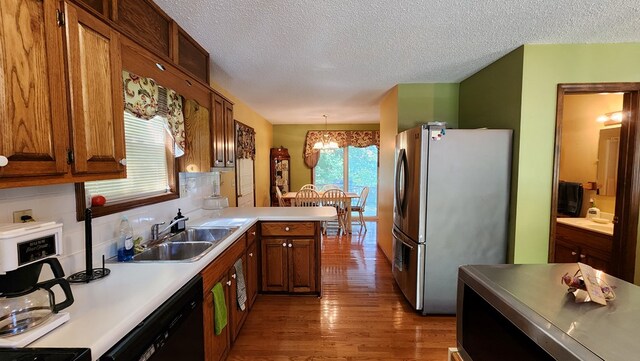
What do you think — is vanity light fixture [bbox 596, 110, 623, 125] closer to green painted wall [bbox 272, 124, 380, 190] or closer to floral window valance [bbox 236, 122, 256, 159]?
floral window valance [bbox 236, 122, 256, 159]

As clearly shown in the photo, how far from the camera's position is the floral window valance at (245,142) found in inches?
157

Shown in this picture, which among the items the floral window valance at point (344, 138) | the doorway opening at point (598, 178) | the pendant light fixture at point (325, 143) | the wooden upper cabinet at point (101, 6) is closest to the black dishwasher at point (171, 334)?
the wooden upper cabinet at point (101, 6)

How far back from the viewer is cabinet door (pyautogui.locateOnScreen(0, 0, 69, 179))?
2.66ft

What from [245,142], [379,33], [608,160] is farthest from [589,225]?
[245,142]

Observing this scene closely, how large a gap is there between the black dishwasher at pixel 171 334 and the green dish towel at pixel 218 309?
176mm

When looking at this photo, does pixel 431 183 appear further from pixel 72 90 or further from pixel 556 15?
pixel 72 90

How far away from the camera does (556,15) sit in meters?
1.75

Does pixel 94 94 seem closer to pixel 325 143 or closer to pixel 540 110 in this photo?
pixel 540 110

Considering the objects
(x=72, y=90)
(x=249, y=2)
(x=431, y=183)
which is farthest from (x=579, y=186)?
(x=72, y=90)

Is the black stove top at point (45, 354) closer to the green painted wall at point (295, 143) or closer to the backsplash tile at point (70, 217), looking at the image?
the backsplash tile at point (70, 217)

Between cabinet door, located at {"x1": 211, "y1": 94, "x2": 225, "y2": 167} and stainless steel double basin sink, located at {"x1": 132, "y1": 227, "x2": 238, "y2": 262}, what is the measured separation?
22.6 inches

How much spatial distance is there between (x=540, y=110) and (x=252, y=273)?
112 inches

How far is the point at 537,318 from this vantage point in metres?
0.68

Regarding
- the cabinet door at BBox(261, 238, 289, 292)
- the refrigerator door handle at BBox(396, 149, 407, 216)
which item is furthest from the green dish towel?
the refrigerator door handle at BBox(396, 149, 407, 216)
